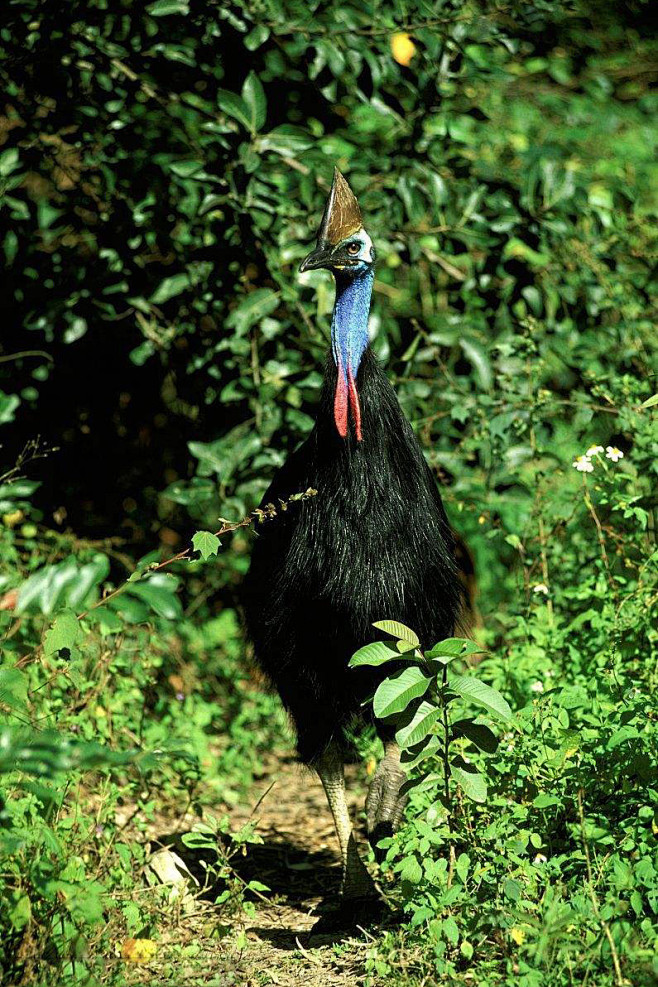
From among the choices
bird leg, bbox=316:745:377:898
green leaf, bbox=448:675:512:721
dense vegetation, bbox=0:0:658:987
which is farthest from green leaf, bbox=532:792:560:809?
bird leg, bbox=316:745:377:898

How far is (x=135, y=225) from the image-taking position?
476 centimetres

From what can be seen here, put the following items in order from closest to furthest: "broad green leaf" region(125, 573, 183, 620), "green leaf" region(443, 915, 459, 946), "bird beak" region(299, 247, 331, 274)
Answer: "broad green leaf" region(125, 573, 183, 620)
"green leaf" region(443, 915, 459, 946)
"bird beak" region(299, 247, 331, 274)

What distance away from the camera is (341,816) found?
12.4 feet

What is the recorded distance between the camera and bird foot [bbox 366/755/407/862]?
3631 millimetres

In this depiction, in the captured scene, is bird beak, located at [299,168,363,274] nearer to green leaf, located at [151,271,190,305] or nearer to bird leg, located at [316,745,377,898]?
green leaf, located at [151,271,190,305]

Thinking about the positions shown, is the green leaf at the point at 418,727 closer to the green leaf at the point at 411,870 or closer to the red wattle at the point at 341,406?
the green leaf at the point at 411,870

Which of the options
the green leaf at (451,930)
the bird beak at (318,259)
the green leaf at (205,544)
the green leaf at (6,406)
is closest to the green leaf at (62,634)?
the green leaf at (205,544)

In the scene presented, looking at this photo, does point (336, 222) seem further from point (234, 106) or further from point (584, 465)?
point (584, 465)

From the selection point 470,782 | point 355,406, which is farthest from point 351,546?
point 470,782

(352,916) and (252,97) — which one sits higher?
(252,97)

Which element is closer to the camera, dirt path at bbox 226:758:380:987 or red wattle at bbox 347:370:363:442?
dirt path at bbox 226:758:380:987

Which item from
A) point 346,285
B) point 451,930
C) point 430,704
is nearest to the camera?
point 451,930

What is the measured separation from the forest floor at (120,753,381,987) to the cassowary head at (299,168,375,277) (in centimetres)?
159

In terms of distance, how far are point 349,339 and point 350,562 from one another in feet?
2.22
